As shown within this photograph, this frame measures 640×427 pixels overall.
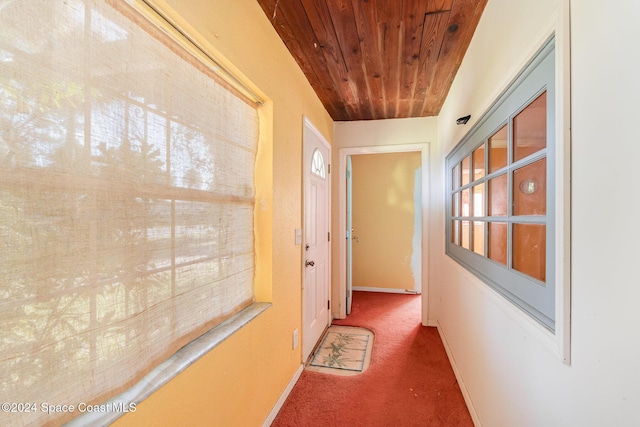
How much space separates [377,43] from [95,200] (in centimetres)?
176

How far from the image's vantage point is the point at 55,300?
2.11ft

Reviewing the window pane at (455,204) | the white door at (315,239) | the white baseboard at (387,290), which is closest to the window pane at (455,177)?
the window pane at (455,204)

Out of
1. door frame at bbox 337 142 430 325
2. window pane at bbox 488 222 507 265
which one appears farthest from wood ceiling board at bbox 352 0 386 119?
window pane at bbox 488 222 507 265

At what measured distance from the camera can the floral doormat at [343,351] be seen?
2166mm

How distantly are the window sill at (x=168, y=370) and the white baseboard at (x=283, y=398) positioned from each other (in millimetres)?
698

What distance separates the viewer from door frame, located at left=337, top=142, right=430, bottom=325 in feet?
9.64

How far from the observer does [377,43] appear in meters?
1.72

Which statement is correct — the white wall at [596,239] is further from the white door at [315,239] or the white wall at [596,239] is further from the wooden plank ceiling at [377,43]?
the white door at [315,239]

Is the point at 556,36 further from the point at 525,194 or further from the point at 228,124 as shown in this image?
the point at 228,124

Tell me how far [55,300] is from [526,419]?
1.59 meters

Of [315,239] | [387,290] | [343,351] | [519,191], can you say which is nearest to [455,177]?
[519,191]

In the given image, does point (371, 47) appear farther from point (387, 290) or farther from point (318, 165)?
point (387, 290)

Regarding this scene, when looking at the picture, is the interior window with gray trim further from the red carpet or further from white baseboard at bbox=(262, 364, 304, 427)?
white baseboard at bbox=(262, 364, 304, 427)

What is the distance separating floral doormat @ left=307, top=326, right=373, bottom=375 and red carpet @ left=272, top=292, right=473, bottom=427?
7 cm
